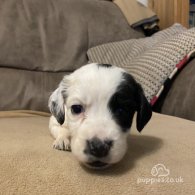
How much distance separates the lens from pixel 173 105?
1867mm

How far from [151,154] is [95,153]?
24 cm

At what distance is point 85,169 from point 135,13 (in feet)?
5.72

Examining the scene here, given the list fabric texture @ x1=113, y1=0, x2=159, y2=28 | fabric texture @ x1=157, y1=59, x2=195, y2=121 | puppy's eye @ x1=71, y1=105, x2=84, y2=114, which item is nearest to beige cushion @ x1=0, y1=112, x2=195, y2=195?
puppy's eye @ x1=71, y1=105, x2=84, y2=114

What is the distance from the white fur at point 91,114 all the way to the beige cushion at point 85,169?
0.04 meters

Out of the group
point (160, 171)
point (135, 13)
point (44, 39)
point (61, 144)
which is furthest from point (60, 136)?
point (135, 13)

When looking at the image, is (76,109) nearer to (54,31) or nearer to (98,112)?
(98,112)

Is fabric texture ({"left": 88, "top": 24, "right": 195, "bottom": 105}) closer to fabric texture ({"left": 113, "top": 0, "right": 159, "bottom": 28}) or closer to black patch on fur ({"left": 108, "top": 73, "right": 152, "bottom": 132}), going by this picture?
fabric texture ({"left": 113, "top": 0, "right": 159, "bottom": 28})

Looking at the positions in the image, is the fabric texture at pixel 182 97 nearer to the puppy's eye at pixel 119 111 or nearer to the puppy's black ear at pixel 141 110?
the puppy's black ear at pixel 141 110

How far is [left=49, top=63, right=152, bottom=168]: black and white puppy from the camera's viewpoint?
1.03 m

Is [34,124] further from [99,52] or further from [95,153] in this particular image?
[99,52]

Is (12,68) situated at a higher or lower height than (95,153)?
lower

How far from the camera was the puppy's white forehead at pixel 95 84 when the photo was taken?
1.12m

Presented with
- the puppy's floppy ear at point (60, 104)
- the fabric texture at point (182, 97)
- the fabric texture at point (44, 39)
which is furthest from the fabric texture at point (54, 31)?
the puppy's floppy ear at point (60, 104)

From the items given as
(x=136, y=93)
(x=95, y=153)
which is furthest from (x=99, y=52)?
(x=95, y=153)
